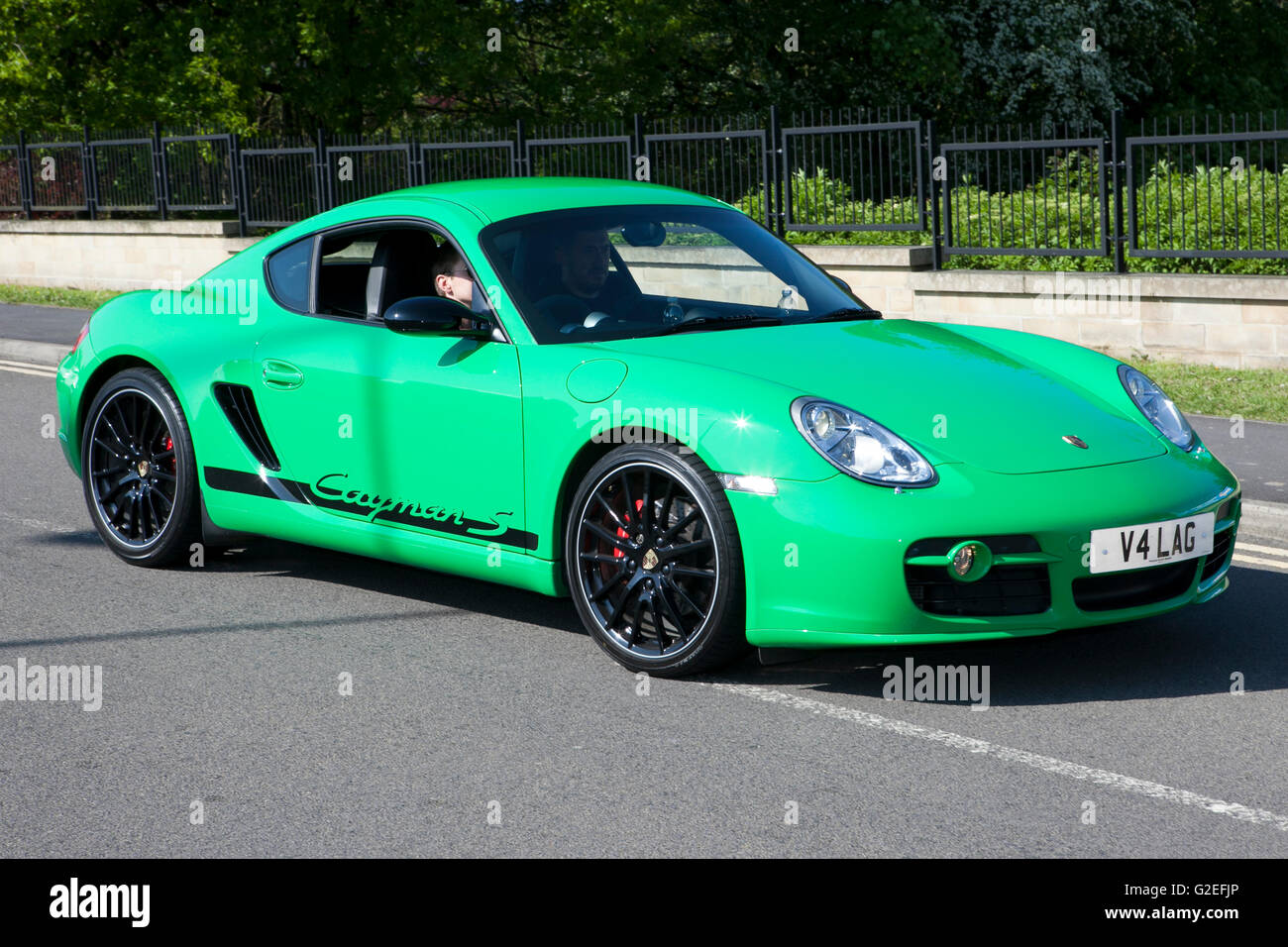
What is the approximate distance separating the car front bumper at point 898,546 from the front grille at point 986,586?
1 cm

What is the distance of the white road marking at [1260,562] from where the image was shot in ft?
22.6

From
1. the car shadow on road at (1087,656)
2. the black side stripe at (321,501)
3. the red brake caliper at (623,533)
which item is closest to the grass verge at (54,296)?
the black side stripe at (321,501)

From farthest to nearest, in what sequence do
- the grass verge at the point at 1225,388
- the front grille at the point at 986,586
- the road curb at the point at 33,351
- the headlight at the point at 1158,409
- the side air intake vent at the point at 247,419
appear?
1. the road curb at the point at 33,351
2. the grass verge at the point at 1225,388
3. the side air intake vent at the point at 247,419
4. the headlight at the point at 1158,409
5. the front grille at the point at 986,586

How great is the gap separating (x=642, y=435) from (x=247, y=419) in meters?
2.01

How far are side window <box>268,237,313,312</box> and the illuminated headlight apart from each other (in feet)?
7.42

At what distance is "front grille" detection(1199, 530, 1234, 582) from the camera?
5.29 metres

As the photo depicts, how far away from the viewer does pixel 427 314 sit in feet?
18.9

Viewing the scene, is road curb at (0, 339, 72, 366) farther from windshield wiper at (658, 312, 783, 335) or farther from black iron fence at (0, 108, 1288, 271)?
windshield wiper at (658, 312, 783, 335)

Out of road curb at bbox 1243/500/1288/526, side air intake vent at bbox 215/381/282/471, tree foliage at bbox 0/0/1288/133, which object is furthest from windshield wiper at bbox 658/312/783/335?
tree foliage at bbox 0/0/1288/133

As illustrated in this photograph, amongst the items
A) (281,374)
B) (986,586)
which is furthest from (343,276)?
(986,586)

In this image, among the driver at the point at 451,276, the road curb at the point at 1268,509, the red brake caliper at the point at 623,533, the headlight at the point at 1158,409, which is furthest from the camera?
the road curb at the point at 1268,509

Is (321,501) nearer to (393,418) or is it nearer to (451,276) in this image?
(393,418)

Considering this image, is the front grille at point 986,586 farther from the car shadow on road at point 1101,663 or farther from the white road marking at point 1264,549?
the white road marking at point 1264,549

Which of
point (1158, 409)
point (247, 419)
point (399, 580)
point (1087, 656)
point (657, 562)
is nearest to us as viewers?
point (657, 562)
